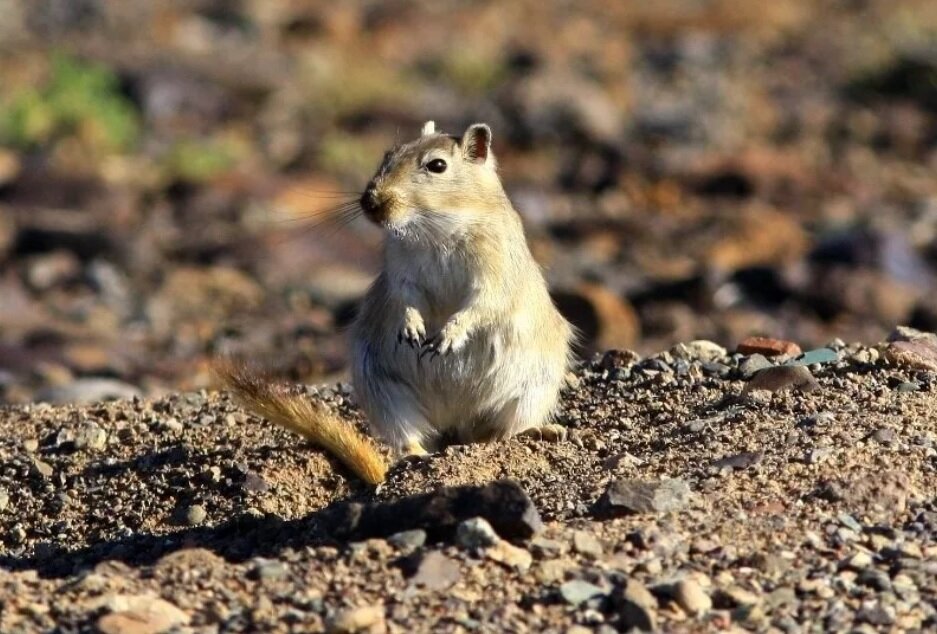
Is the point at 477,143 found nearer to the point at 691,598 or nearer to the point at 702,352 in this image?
the point at 702,352

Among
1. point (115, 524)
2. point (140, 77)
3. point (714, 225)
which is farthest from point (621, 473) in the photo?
point (140, 77)

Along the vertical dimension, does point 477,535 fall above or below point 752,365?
below

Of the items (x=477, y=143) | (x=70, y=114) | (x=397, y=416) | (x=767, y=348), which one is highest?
(x=70, y=114)

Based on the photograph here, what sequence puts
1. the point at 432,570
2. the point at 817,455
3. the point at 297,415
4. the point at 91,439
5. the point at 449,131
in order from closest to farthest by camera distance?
the point at 432,570, the point at 817,455, the point at 297,415, the point at 91,439, the point at 449,131

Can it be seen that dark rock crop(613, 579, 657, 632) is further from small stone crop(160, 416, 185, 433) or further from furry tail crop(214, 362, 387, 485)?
small stone crop(160, 416, 185, 433)

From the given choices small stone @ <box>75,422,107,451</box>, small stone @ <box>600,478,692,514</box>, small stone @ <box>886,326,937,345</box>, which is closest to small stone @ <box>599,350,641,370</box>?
small stone @ <box>886,326,937,345</box>

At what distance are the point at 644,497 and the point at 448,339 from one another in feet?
5.64

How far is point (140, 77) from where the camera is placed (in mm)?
20125

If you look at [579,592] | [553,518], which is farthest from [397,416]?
[579,592]

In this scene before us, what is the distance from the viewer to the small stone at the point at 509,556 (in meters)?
5.20

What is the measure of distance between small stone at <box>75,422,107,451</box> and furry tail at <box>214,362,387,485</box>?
79cm

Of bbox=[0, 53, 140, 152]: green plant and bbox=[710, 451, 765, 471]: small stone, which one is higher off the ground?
bbox=[0, 53, 140, 152]: green plant

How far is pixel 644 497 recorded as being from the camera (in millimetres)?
5695

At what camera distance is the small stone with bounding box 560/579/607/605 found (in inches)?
196
